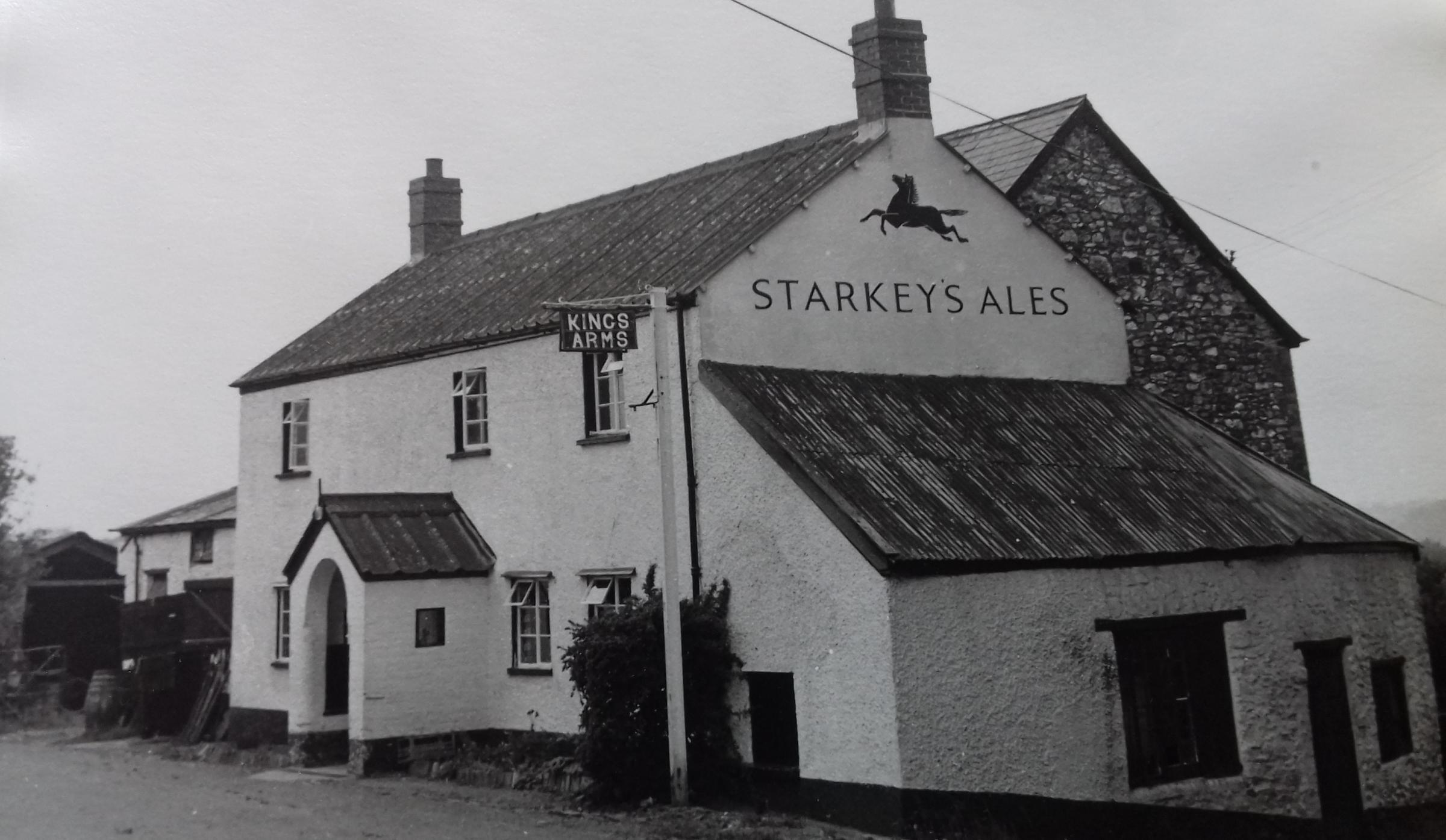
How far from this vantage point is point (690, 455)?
17.0 m

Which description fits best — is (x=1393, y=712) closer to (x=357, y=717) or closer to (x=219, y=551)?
(x=357, y=717)

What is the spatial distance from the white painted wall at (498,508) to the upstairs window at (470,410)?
145mm

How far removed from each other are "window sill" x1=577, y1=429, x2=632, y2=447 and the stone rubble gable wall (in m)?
8.22

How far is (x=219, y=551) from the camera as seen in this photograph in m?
29.7

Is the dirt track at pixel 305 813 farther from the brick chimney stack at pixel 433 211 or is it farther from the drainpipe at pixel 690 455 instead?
the brick chimney stack at pixel 433 211

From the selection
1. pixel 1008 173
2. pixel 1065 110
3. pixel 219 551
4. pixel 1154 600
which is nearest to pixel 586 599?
pixel 1154 600

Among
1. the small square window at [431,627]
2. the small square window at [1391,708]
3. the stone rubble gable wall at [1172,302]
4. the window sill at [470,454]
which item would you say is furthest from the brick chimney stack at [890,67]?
the small square window at [1391,708]

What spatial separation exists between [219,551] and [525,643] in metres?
12.5

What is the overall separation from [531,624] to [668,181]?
8.18 meters

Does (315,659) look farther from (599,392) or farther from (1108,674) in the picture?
(1108,674)

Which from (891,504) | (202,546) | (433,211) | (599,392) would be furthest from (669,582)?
(202,546)

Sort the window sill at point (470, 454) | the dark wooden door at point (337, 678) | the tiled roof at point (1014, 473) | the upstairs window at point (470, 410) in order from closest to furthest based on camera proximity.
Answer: the tiled roof at point (1014, 473), the window sill at point (470, 454), the upstairs window at point (470, 410), the dark wooden door at point (337, 678)

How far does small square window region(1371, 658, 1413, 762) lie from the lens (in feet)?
59.9

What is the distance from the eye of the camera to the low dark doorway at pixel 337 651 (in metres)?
21.7
